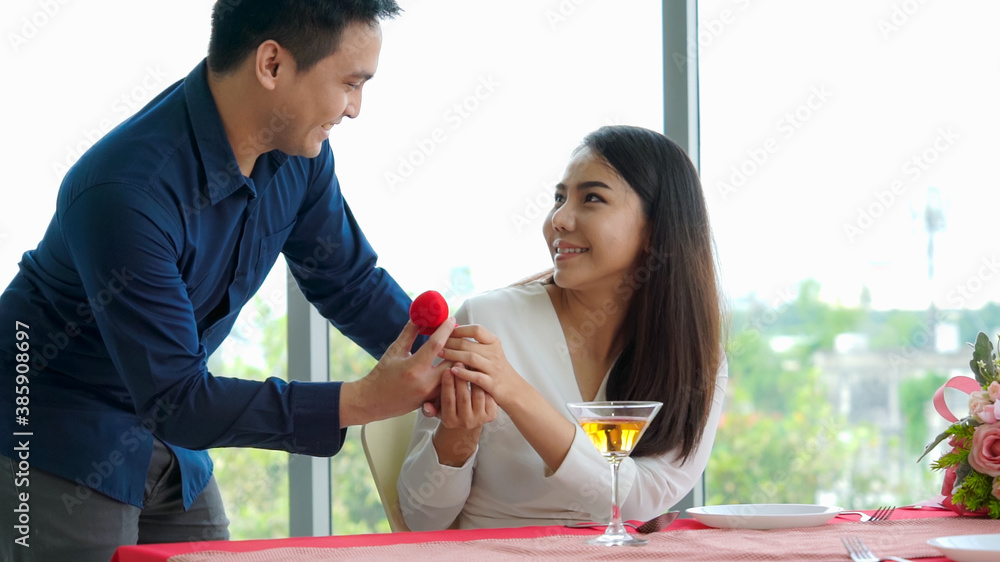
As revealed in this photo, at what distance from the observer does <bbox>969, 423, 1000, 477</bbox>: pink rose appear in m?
1.37

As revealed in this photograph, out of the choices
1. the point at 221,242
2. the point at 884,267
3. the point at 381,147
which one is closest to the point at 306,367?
the point at 381,147

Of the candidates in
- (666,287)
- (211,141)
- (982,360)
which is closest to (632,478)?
(666,287)

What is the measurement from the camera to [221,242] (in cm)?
165

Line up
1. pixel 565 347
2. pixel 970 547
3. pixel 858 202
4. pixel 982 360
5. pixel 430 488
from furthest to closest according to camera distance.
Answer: pixel 858 202 → pixel 565 347 → pixel 430 488 → pixel 982 360 → pixel 970 547

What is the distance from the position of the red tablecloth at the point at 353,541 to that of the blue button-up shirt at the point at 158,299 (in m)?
0.27

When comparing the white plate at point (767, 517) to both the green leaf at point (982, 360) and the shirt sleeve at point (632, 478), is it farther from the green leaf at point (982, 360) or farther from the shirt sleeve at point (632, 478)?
the green leaf at point (982, 360)

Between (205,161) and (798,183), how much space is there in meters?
1.80

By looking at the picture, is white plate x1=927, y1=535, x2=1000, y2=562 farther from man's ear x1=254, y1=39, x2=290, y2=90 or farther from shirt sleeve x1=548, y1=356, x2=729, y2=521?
man's ear x1=254, y1=39, x2=290, y2=90

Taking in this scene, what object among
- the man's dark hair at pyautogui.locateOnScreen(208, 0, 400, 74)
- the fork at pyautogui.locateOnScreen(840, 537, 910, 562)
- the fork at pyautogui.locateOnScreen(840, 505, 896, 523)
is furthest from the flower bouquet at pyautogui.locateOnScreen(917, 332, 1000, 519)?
the man's dark hair at pyautogui.locateOnScreen(208, 0, 400, 74)

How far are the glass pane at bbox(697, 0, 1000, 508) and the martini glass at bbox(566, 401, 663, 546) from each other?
1.24 metres

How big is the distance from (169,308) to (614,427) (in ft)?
2.37

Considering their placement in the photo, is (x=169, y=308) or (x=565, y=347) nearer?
(x=169, y=308)

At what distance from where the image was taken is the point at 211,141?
62.5 inches

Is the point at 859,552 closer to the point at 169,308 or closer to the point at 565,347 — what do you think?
the point at 565,347
